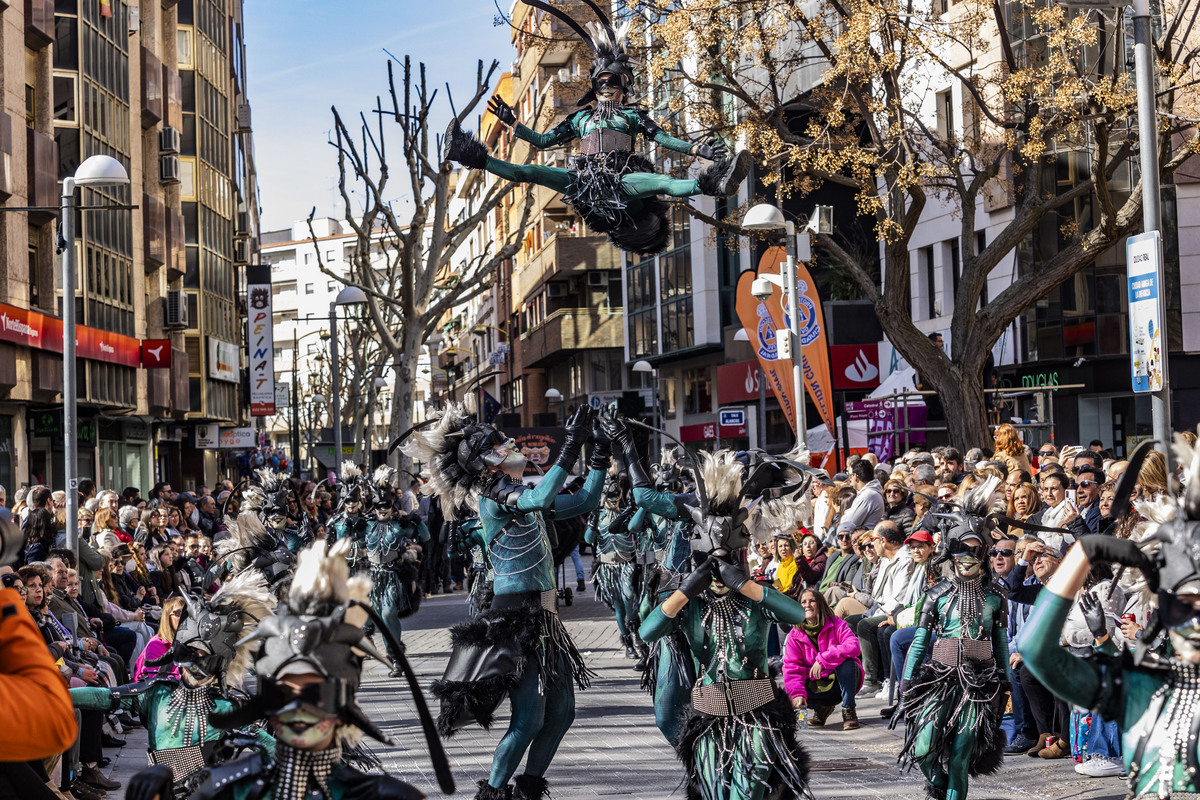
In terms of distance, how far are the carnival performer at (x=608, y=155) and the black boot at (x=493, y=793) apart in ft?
9.55

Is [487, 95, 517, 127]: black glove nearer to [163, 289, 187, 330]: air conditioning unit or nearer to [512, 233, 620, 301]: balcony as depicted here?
[163, 289, 187, 330]: air conditioning unit

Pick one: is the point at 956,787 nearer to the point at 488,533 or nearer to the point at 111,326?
the point at 488,533

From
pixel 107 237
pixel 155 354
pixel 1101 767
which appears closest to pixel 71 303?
pixel 1101 767

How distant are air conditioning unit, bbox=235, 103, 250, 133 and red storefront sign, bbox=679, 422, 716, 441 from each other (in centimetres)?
2384

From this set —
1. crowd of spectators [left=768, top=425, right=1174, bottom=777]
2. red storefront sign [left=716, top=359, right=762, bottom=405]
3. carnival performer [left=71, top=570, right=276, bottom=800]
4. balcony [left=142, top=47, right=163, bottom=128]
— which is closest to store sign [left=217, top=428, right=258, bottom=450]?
balcony [left=142, top=47, right=163, bottom=128]

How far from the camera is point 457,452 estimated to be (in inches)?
344

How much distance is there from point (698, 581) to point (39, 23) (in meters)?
26.6

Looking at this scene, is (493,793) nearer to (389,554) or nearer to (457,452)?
(457,452)

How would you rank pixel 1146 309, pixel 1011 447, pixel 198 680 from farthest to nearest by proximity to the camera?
pixel 1011 447 → pixel 1146 309 → pixel 198 680

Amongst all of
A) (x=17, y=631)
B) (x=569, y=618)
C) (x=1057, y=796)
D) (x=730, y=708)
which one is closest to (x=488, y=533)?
(x=730, y=708)

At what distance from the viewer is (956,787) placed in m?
7.96

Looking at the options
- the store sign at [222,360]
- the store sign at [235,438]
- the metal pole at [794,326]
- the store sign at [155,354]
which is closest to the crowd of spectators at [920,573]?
the metal pole at [794,326]

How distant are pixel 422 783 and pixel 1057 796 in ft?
13.0

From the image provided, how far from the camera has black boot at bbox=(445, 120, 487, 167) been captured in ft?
25.1
